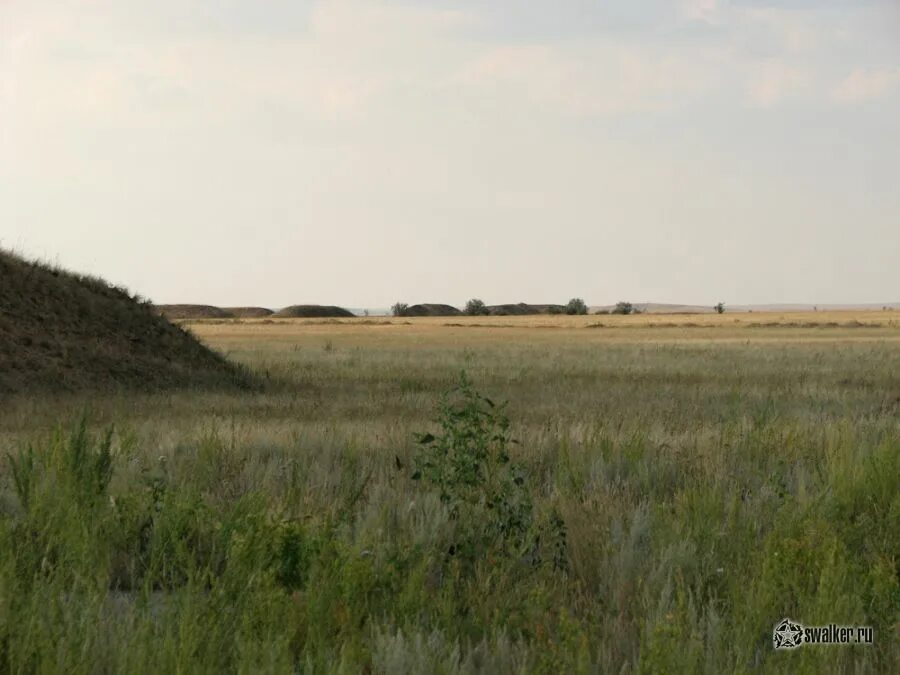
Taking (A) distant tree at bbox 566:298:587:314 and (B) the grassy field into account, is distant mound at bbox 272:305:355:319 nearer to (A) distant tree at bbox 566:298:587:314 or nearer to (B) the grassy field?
A: (A) distant tree at bbox 566:298:587:314

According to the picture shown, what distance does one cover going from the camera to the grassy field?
4410mm

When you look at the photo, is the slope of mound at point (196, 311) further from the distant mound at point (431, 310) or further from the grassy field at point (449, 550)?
the grassy field at point (449, 550)

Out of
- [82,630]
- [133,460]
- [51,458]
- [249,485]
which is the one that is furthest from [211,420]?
[82,630]

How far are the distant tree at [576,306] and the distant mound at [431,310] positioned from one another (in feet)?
53.0

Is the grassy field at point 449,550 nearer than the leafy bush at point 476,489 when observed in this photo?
Yes

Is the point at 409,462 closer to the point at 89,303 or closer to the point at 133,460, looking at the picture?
the point at 133,460

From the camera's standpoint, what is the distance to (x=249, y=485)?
831cm

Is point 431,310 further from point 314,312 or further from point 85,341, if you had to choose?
point 85,341

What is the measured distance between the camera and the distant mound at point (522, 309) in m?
128

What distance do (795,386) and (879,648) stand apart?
16.9 metres

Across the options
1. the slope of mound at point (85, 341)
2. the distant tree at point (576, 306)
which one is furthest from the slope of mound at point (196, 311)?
the slope of mound at point (85, 341)

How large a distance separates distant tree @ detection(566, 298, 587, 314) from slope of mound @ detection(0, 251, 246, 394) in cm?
10090

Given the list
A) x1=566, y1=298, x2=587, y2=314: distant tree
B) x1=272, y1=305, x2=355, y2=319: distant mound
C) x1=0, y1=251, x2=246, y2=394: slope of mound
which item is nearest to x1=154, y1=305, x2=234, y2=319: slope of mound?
x1=272, y1=305, x2=355, y2=319: distant mound

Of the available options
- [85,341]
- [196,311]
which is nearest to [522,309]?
[196,311]
